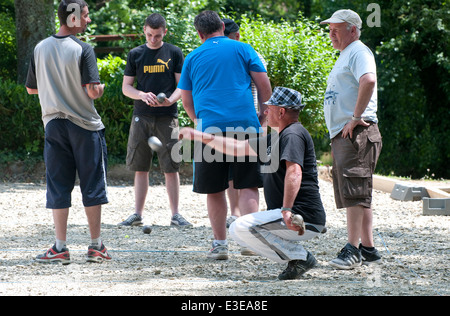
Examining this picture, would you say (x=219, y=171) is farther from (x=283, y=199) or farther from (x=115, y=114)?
(x=115, y=114)

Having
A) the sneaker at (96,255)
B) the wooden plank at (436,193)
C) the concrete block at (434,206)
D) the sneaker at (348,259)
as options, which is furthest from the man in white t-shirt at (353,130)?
the wooden plank at (436,193)

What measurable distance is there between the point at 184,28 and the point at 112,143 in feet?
7.24

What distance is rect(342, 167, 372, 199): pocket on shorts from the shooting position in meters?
4.94

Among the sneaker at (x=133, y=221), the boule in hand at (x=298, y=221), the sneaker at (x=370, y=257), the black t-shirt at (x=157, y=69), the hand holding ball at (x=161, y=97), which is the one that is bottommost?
the sneaker at (x=133, y=221)

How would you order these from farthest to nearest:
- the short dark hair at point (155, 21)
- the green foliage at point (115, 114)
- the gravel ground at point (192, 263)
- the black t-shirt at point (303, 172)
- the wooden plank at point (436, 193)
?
the green foliage at point (115, 114)
the wooden plank at point (436, 193)
the short dark hair at point (155, 21)
the black t-shirt at point (303, 172)
the gravel ground at point (192, 263)

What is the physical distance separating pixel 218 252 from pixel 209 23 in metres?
1.78

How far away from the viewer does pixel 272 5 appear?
68.3ft

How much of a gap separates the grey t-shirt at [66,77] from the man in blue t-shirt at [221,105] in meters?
0.83

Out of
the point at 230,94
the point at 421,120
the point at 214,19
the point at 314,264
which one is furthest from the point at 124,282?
the point at 421,120

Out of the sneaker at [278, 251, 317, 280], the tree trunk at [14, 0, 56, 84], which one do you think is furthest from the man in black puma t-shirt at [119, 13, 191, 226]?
the tree trunk at [14, 0, 56, 84]

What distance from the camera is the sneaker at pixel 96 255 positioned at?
17.0 feet

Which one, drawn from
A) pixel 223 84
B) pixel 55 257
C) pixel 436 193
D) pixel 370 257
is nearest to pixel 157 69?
pixel 223 84

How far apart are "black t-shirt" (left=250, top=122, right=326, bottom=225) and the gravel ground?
0.48 metres

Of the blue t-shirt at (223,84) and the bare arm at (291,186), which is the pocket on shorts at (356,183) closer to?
the bare arm at (291,186)
